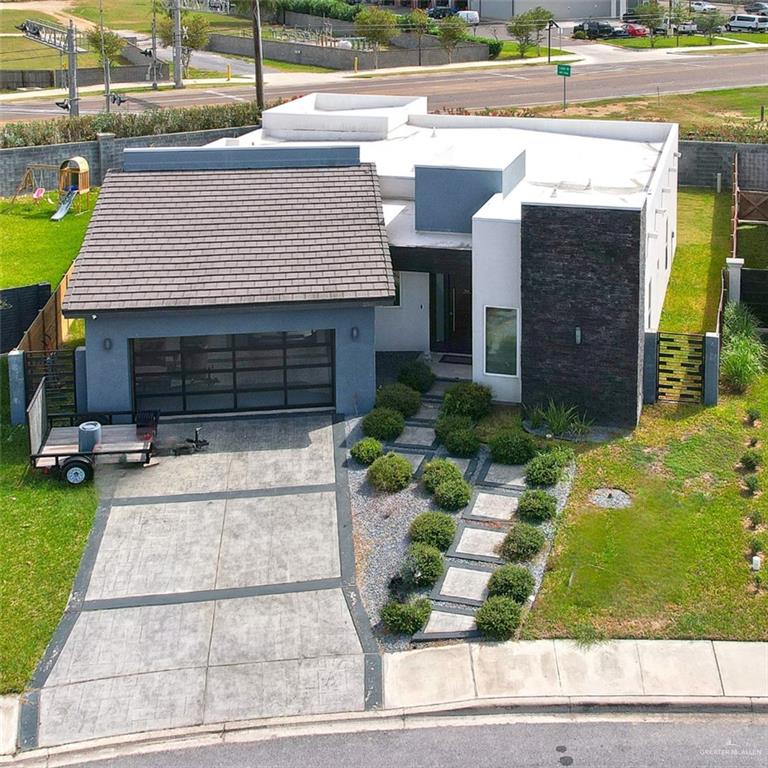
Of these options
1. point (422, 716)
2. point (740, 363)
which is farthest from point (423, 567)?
point (740, 363)

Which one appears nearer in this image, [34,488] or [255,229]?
[34,488]

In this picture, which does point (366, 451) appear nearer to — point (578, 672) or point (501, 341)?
point (501, 341)

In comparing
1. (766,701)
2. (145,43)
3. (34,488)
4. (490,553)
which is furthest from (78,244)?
(145,43)

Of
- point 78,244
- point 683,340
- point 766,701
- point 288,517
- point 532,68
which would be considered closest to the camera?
point 766,701

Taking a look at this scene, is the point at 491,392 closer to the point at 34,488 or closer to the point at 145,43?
the point at 34,488

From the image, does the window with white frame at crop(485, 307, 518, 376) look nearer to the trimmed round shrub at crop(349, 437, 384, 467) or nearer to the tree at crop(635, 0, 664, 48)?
the trimmed round shrub at crop(349, 437, 384, 467)

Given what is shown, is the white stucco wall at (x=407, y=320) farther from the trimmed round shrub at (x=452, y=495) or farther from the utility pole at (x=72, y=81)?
the utility pole at (x=72, y=81)

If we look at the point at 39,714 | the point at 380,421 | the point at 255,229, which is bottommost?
the point at 39,714

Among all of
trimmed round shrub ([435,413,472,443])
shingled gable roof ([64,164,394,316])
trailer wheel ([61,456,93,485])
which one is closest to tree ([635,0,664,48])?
shingled gable roof ([64,164,394,316])
